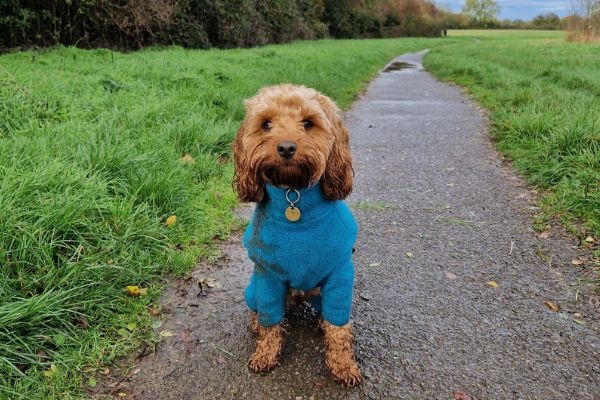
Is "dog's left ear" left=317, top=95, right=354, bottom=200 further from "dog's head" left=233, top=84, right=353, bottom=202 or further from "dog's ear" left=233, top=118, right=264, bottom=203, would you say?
"dog's ear" left=233, top=118, right=264, bottom=203

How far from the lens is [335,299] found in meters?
2.54

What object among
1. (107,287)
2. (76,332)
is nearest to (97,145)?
(107,287)

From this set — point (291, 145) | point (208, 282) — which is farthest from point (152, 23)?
point (291, 145)

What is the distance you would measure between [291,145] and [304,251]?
0.55 metres

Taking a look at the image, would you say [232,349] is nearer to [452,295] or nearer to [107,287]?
[107,287]

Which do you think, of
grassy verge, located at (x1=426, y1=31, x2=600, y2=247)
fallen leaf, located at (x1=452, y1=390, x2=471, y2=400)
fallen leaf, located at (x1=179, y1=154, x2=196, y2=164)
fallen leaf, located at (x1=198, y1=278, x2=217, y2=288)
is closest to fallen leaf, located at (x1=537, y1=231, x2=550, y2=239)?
grassy verge, located at (x1=426, y1=31, x2=600, y2=247)

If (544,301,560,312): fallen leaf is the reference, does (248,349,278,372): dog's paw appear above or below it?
above

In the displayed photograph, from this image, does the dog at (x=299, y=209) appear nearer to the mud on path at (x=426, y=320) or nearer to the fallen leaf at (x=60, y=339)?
the mud on path at (x=426, y=320)

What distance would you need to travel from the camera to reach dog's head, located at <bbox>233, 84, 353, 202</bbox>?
7.59 feet

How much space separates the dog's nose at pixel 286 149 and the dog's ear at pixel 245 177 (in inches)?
9.5

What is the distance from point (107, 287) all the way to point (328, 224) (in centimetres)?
155

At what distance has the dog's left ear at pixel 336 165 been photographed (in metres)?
2.50

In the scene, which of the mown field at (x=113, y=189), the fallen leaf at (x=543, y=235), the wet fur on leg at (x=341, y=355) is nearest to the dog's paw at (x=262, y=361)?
the wet fur on leg at (x=341, y=355)

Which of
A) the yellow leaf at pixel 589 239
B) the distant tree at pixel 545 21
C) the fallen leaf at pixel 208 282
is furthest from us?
the distant tree at pixel 545 21
